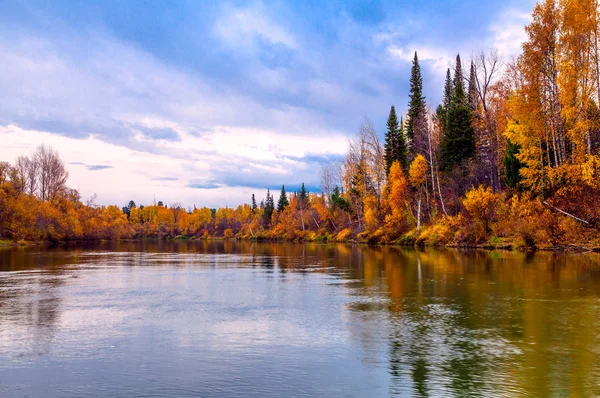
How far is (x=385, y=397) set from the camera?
7492mm

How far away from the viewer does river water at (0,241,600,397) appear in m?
8.12

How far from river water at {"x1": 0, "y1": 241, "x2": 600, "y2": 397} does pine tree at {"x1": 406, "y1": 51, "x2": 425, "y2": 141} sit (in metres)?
60.1

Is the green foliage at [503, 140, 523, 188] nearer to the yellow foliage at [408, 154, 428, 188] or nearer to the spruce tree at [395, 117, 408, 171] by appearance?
the yellow foliage at [408, 154, 428, 188]

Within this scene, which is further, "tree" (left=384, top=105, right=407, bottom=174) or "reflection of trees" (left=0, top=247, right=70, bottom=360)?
"tree" (left=384, top=105, right=407, bottom=174)

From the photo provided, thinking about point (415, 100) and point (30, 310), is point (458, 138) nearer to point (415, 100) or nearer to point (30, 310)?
point (415, 100)

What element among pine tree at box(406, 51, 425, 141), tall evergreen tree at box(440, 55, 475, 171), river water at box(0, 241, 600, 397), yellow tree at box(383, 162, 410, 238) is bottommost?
river water at box(0, 241, 600, 397)

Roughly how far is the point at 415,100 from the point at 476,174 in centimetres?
2714

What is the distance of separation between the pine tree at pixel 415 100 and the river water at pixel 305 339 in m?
60.1

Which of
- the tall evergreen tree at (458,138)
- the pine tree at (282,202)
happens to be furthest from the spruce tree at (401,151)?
the pine tree at (282,202)

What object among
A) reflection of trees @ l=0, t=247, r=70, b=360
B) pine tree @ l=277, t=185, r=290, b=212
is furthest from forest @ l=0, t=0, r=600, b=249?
reflection of trees @ l=0, t=247, r=70, b=360

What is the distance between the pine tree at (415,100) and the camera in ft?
260

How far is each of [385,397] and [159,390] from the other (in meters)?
3.64

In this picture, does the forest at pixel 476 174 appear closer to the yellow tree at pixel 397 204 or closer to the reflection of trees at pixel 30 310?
the yellow tree at pixel 397 204

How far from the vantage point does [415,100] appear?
81.8 meters
